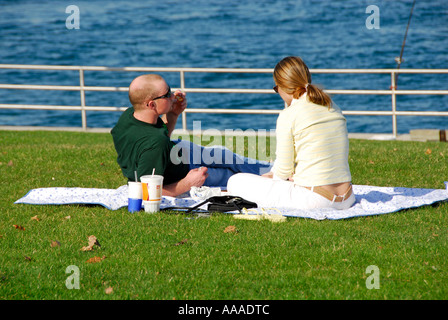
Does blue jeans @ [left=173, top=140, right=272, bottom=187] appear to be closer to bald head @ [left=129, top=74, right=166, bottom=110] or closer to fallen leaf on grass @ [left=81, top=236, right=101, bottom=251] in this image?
bald head @ [left=129, top=74, right=166, bottom=110]

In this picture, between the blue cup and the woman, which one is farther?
the blue cup

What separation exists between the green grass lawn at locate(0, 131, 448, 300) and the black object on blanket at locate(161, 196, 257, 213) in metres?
0.14

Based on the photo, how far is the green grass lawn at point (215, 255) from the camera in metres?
3.76

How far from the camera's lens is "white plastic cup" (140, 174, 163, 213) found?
17.4ft

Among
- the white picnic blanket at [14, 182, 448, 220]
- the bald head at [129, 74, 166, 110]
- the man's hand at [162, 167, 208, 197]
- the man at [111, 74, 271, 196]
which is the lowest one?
the white picnic blanket at [14, 182, 448, 220]

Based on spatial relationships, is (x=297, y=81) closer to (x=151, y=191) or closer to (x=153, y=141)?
(x=153, y=141)

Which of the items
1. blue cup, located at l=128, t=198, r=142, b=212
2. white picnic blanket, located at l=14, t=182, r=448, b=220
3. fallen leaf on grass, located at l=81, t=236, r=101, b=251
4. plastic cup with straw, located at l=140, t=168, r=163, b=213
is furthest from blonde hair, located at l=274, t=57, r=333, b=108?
fallen leaf on grass, located at l=81, t=236, r=101, b=251

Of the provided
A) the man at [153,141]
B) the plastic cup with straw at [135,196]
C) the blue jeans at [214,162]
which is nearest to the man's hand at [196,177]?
the man at [153,141]

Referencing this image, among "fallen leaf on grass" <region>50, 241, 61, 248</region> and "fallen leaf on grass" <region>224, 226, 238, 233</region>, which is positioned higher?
"fallen leaf on grass" <region>50, 241, 61, 248</region>

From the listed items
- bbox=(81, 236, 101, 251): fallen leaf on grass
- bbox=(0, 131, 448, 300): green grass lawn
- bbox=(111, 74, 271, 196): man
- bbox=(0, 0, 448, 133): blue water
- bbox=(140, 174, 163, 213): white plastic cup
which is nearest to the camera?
bbox=(0, 131, 448, 300): green grass lawn

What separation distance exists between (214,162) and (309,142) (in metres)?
1.59

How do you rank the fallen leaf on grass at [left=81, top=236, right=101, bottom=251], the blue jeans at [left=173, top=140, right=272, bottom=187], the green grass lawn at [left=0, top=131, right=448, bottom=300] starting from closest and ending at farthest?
the green grass lawn at [left=0, top=131, right=448, bottom=300], the fallen leaf on grass at [left=81, top=236, right=101, bottom=251], the blue jeans at [left=173, top=140, right=272, bottom=187]

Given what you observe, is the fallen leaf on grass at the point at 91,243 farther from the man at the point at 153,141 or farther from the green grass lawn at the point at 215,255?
the man at the point at 153,141

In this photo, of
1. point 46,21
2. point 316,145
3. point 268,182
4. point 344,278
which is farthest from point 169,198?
point 46,21
